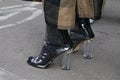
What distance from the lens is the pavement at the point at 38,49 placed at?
348 centimetres

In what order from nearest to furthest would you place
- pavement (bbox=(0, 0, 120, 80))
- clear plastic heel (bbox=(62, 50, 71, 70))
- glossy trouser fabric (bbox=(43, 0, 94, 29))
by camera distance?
1. glossy trouser fabric (bbox=(43, 0, 94, 29))
2. pavement (bbox=(0, 0, 120, 80))
3. clear plastic heel (bbox=(62, 50, 71, 70))

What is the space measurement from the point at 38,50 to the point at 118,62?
2.99 ft

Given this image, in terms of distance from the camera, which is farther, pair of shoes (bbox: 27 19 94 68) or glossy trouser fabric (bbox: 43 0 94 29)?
pair of shoes (bbox: 27 19 94 68)

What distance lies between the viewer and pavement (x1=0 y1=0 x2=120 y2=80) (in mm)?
3479

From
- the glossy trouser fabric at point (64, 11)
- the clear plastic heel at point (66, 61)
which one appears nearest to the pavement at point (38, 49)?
the clear plastic heel at point (66, 61)

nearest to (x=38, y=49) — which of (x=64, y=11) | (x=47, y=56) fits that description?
(x=47, y=56)

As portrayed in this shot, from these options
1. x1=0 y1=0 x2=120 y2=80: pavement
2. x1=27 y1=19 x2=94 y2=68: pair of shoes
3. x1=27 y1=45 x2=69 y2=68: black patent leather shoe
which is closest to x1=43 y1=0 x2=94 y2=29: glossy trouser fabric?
x1=27 y1=19 x2=94 y2=68: pair of shoes

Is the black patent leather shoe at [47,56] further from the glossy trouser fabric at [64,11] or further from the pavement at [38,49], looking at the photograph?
the glossy trouser fabric at [64,11]

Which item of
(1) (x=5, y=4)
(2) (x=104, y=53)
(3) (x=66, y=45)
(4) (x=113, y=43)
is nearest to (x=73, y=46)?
(3) (x=66, y=45)

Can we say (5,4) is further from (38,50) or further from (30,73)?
(30,73)

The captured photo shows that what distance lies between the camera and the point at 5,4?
6656 millimetres

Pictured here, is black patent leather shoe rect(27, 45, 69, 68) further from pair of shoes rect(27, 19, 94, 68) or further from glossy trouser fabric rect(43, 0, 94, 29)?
glossy trouser fabric rect(43, 0, 94, 29)

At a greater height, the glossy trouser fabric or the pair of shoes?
the glossy trouser fabric

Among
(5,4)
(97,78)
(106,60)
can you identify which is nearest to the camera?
(97,78)
